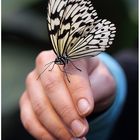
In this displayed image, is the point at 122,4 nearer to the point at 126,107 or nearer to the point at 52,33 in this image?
the point at 126,107

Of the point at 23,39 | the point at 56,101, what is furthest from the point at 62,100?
the point at 23,39

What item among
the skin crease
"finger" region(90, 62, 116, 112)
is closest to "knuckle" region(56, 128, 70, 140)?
the skin crease

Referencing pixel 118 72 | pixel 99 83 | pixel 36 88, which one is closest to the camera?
pixel 36 88

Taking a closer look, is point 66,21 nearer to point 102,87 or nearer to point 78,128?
point 78,128

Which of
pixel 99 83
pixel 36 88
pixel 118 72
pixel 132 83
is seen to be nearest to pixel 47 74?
pixel 36 88

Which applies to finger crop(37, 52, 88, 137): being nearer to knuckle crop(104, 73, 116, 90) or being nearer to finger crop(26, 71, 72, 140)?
finger crop(26, 71, 72, 140)

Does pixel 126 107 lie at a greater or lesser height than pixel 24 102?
lesser

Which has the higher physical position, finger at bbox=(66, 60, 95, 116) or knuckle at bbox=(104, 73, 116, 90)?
finger at bbox=(66, 60, 95, 116)
